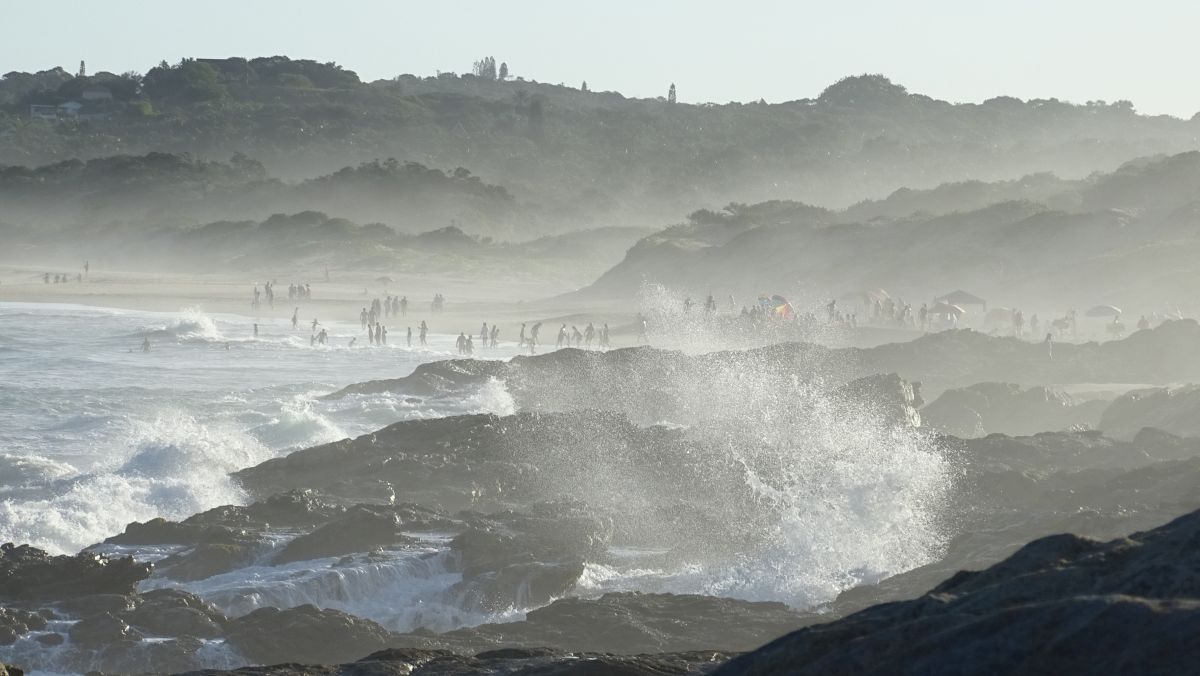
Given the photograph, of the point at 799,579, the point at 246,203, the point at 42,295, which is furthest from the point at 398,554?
the point at 246,203

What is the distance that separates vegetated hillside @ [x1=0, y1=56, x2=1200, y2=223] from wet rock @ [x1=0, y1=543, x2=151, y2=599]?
110 metres

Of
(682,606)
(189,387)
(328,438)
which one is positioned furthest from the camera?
(189,387)

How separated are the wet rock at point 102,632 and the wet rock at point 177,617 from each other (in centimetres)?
12

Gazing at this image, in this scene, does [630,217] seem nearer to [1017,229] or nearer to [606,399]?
[1017,229]

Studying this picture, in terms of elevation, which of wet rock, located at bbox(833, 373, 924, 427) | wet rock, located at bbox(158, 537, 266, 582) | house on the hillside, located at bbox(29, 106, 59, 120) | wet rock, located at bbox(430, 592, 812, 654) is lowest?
wet rock, located at bbox(158, 537, 266, 582)

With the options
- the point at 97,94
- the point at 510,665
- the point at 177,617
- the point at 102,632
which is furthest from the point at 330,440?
the point at 97,94

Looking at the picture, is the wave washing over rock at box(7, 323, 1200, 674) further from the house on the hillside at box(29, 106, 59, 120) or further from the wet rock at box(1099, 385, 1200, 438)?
the house on the hillside at box(29, 106, 59, 120)

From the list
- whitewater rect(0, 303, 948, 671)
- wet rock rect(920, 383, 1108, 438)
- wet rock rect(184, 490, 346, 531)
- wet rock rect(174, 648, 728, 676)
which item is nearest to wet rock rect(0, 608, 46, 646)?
whitewater rect(0, 303, 948, 671)

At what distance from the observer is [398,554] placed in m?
15.6

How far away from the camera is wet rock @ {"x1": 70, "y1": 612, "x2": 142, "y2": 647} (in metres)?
12.7

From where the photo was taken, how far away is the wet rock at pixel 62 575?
551 inches

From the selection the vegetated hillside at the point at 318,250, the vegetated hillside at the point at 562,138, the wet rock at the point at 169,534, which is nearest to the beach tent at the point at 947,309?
the vegetated hillside at the point at 318,250

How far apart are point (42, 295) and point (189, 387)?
27137 mm

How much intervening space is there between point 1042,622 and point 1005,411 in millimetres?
21591
